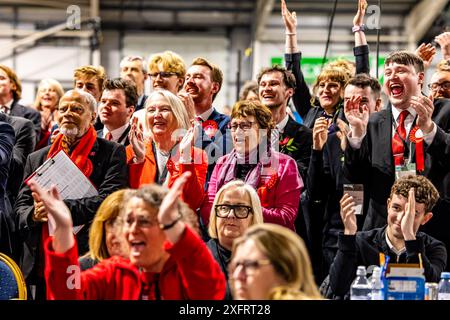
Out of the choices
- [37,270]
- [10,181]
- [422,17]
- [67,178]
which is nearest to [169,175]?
[67,178]

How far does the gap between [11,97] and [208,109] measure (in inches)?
55.7

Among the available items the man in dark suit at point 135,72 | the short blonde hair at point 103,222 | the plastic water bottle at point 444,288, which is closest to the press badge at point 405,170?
the plastic water bottle at point 444,288

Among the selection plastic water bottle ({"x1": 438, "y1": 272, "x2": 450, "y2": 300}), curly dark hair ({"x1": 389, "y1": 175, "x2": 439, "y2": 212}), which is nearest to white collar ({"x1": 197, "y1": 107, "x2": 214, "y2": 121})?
curly dark hair ({"x1": 389, "y1": 175, "x2": 439, "y2": 212})

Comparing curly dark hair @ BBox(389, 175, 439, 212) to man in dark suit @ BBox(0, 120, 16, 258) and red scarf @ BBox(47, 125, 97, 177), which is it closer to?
red scarf @ BBox(47, 125, 97, 177)

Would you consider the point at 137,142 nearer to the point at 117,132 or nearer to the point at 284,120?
the point at 117,132

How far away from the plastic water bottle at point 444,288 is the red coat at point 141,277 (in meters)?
0.99

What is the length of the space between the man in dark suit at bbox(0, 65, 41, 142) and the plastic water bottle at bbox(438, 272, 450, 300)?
2982 millimetres

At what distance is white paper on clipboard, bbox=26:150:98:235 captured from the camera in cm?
422

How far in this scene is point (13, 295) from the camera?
362 centimetres

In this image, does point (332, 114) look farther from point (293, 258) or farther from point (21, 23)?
point (21, 23)

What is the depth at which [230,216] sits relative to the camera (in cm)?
382

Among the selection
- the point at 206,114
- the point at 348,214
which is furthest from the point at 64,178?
the point at 348,214
